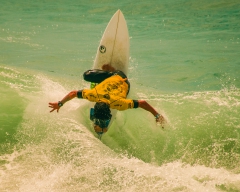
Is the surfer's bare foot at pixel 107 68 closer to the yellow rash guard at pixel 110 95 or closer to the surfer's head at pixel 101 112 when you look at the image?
the yellow rash guard at pixel 110 95

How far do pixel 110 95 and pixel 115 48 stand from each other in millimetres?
2189

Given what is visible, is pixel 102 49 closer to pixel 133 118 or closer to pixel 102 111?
pixel 133 118

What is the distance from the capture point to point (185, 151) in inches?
235

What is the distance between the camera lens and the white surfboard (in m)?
7.07

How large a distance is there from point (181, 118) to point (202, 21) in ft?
34.4

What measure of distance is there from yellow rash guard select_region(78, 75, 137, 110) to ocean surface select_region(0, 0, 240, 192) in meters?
0.87

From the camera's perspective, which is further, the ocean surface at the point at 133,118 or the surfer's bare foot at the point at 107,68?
the surfer's bare foot at the point at 107,68

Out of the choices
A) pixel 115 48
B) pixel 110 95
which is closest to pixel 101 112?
pixel 110 95

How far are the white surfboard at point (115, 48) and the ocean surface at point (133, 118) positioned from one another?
2.85ft

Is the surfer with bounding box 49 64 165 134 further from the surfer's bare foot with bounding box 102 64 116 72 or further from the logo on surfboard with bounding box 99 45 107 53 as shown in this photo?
the logo on surfboard with bounding box 99 45 107 53

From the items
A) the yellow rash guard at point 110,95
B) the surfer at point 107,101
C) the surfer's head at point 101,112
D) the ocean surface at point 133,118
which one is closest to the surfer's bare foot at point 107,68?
the ocean surface at point 133,118

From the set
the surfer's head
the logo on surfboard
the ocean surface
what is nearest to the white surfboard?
the logo on surfboard

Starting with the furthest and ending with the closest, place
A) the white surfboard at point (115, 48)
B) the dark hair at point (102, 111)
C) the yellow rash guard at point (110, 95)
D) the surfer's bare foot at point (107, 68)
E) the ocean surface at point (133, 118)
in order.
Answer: the white surfboard at point (115, 48) < the surfer's bare foot at point (107, 68) < the yellow rash guard at point (110, 95) < the dark hair at point (102, 111) < the ocean surface at point (133, 118)

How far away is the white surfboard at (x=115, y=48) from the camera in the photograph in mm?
7070
